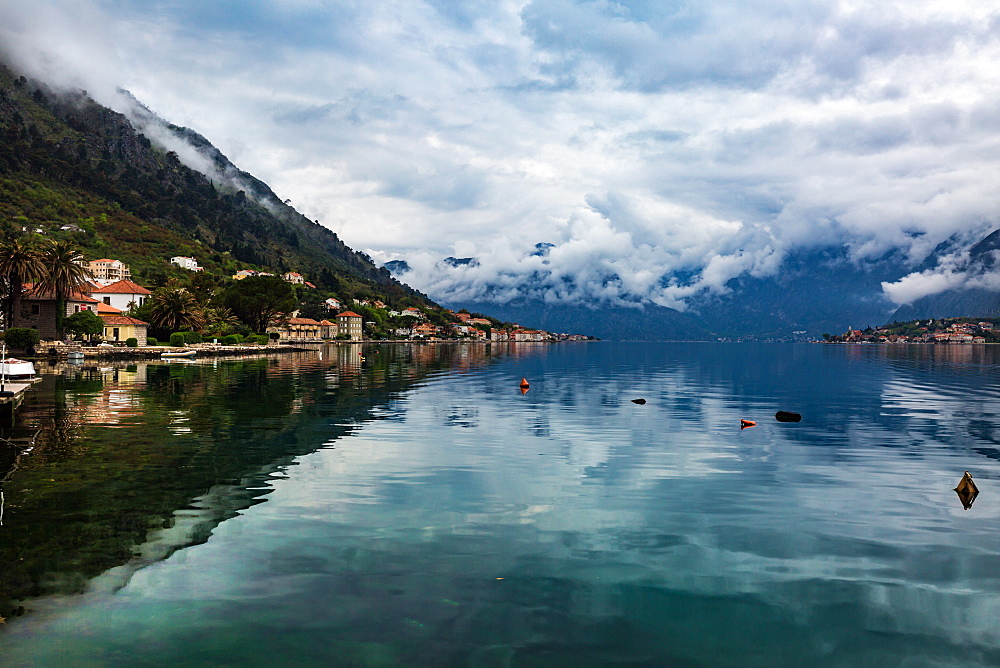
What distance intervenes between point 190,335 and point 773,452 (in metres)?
114

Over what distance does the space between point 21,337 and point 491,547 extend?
84.2m

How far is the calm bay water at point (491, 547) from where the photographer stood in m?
11.0

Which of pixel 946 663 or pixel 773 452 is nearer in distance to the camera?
pixel 946 663

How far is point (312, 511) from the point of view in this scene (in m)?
18.8

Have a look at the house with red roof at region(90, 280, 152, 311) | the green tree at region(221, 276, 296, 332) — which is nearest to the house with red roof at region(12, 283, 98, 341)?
the house with red roof at region(90, 280, 152, 311)

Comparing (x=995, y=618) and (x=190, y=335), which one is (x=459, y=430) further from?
(x=190, y=335)

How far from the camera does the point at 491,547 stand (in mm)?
15836

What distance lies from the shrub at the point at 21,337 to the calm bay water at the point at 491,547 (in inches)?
2080

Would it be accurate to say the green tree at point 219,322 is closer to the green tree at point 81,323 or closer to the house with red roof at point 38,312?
the green tree at point 81,323

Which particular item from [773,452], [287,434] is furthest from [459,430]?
[773,452]

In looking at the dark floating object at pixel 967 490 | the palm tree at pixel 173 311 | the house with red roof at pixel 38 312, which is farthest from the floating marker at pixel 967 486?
the palm tree at pixel 173 311

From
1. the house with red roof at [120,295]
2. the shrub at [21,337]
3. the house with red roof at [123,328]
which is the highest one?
the house with red roof at [120,295]

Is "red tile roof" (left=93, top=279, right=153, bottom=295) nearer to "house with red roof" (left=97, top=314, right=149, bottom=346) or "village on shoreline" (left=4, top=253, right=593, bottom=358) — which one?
"village on shoreline" (left=4, top=253, right=593, bottom=358)

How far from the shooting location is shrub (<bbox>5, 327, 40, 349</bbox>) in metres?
79.2
